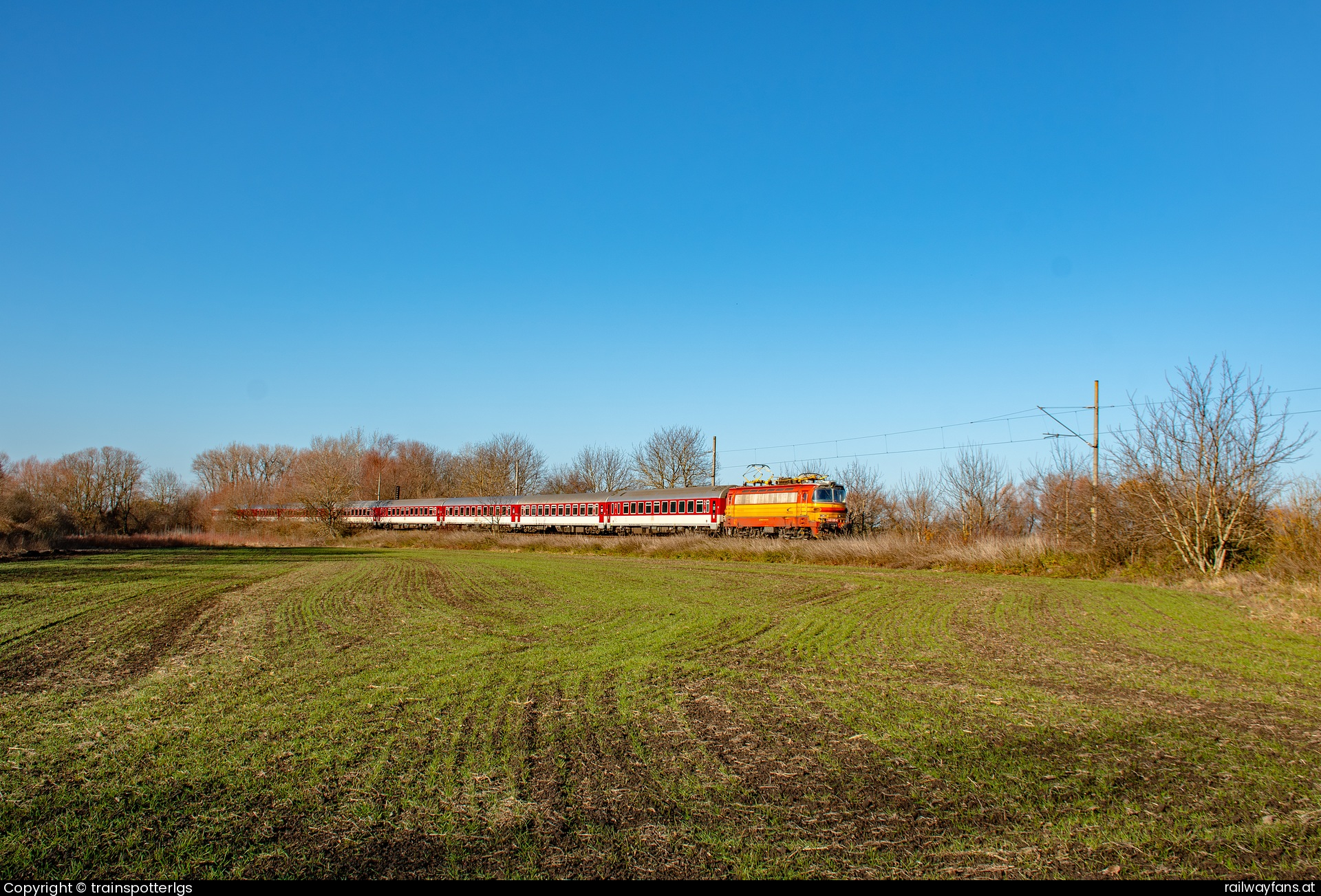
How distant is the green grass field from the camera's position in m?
3.90

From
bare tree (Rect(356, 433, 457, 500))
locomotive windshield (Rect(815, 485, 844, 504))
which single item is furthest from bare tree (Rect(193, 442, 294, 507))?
locomotive windshield (Rect(815, 485, 844, 504))

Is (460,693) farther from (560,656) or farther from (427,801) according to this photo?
(427,801)

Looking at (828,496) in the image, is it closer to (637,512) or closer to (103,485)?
(637,512)

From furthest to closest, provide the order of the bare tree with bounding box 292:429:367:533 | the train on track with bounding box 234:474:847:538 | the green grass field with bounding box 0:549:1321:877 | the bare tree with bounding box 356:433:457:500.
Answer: the bare tree with bounding box 356:433:457:500 < the bare tree with bounding box 292:429:367:533 < the train on track with bounding box 234:474:847:538 < the green grass field with bounding box 0:549:1321:877

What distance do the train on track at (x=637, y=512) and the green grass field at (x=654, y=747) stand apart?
21.6m

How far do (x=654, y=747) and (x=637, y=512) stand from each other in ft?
119

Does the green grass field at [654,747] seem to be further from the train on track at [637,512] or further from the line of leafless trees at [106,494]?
the line of leafless trees at [106,494]

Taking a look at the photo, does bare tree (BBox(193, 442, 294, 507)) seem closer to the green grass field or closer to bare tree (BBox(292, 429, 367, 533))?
bare tree (BBox(292, 429, 367, 533))

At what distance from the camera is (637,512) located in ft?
137

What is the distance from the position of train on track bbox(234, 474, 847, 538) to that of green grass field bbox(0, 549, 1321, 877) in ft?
70.8

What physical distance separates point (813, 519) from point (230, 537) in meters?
40.4

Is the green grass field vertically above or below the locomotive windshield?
below

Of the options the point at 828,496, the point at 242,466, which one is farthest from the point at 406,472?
the point at 828,496
